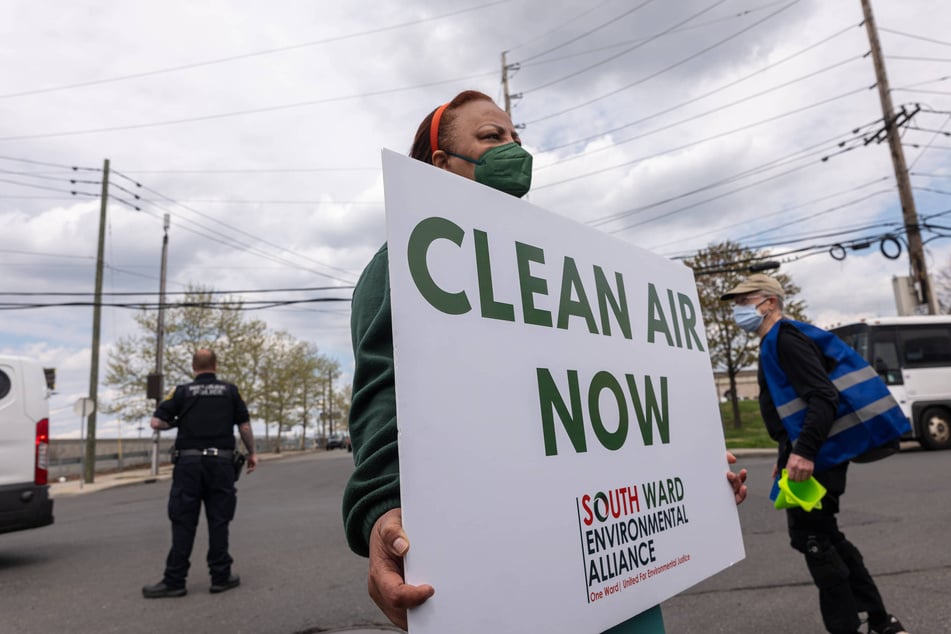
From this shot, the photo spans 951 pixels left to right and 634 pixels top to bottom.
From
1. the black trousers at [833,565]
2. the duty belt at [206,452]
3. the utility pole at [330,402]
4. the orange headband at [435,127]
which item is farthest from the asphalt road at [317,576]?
the utility pole at [330,402]

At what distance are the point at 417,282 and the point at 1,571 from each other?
7302 mm

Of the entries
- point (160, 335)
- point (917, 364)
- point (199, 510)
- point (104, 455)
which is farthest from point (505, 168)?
point (104, 455)

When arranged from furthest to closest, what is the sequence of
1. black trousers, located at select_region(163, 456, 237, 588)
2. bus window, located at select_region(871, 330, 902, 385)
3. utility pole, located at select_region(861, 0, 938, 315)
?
utility pole, located at select_region(861, 0, 938, 315) < bus window, located at select_region(871, 330, 902, 385) < black trousers, located at select_region(163, 456, 237, 588)

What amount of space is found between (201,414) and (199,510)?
2.54 feet

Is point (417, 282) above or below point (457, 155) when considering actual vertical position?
below

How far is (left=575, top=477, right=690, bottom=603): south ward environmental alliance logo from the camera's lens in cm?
123

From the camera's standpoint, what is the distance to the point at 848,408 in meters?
2.83

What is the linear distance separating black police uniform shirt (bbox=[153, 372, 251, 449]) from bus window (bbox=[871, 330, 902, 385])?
1393 cm

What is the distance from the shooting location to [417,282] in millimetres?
1044

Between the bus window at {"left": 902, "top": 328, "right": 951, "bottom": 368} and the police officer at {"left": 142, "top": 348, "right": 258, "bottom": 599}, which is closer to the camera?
the police officer at {"left": 142, "top": 348, "right": 258, "bottom": 599}

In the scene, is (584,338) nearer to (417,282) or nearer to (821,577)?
(417,282)

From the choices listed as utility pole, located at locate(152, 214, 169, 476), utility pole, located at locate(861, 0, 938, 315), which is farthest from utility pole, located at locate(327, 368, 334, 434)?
utility pole, located at locate(861, 0, 938, 315)

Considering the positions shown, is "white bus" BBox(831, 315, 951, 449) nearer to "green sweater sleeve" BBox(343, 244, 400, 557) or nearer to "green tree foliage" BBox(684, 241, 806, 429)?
"green tree foliage" BBox(684, 241, 806, 429)

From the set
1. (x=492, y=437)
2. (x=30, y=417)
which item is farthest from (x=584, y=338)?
(x=30, y=417)
